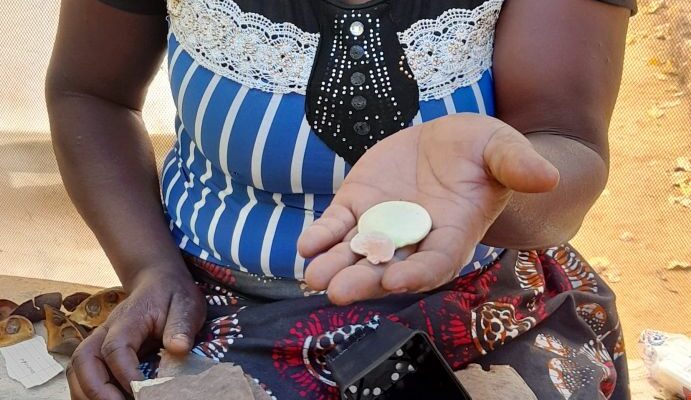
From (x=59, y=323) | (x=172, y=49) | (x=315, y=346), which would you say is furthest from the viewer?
(x=59, y=323)

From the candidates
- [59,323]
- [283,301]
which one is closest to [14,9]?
[59,323]

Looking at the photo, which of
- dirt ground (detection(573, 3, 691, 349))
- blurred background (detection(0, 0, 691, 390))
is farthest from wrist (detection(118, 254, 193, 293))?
dirt ground (detection(573, 3, 691, 349))

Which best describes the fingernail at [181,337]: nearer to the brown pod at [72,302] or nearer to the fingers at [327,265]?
the fingers at [327,265]

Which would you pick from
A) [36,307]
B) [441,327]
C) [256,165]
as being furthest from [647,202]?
[36,307]

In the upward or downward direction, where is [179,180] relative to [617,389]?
upward

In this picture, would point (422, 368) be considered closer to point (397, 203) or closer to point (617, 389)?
point (397, 203)

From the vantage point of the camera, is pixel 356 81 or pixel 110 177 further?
pixel 110 177

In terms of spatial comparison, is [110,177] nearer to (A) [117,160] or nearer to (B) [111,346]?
(A) [117,160]
